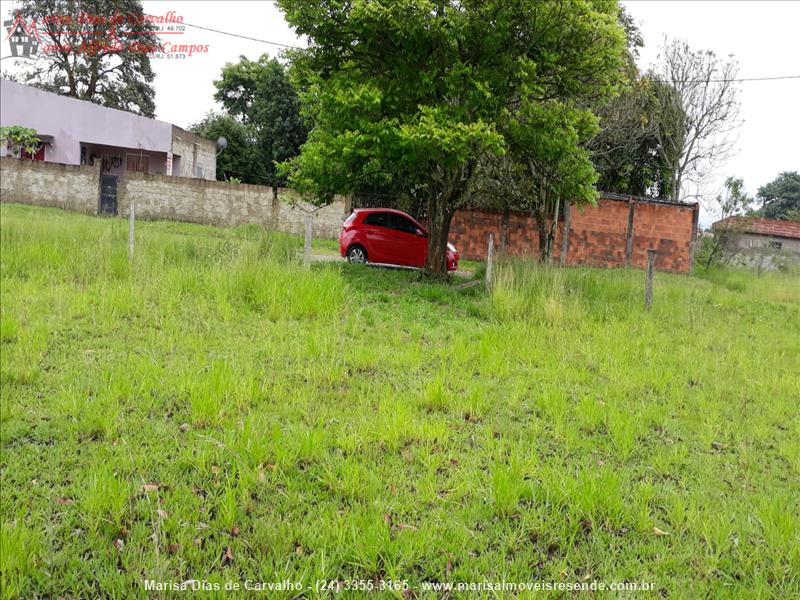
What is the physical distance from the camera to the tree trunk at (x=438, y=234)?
10.8m

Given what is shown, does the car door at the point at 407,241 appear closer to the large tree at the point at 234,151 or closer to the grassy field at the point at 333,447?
the grassy field at the point at 333,447

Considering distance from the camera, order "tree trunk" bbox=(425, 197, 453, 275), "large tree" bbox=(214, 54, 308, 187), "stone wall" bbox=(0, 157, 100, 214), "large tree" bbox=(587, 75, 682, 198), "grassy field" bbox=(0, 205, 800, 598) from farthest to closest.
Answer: "large tree" bbox=(214, 54, 308, 187)
"large tree" bbox=(587, 75, 682, 198)
"tree trunk" bbox=(425, 197, 453, 275)
"grassy field" bbox=(0, 205, 800, 598)
"stone wall" bbox=(0, 157, 100, 214)

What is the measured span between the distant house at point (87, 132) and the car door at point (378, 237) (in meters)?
4.63

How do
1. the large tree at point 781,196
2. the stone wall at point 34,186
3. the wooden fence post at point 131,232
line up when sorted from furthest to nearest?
the large tree at point 781,196, the wooden fence post at point 131,232, the stone wall at point 34,186

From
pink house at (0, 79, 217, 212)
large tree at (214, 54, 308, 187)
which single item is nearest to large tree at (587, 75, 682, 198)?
pink house at (0, 79, 217, 212)

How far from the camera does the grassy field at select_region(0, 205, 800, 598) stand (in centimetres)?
249

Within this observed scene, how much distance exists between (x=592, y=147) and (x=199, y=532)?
1802 cm

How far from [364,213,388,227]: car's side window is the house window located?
4.97 metres

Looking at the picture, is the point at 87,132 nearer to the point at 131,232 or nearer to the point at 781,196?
the point at 131,232

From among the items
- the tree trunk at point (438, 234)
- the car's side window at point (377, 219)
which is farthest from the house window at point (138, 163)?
the tree trunk at point (438, 234)

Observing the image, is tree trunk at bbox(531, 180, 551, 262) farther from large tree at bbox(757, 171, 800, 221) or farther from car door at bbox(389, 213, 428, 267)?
large tree at bbox(757, 171, 800, 221)

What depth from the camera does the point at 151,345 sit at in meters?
4.51

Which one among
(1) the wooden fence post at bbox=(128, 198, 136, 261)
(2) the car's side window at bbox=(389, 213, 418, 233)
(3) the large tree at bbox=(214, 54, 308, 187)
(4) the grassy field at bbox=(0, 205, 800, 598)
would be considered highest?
(3) the large tree at bbox=(214, 54, 308, 187)

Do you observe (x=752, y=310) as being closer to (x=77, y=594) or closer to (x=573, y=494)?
(x=573, y=494)
